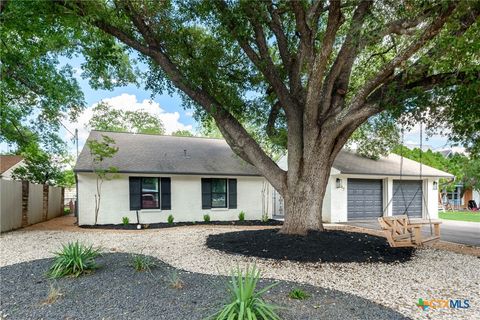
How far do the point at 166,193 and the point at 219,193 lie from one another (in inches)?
98.8

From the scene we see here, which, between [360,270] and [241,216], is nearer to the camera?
[360,270]

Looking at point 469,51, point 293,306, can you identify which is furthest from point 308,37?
point 293,306

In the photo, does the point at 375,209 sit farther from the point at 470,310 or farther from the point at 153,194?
the point at 470,310

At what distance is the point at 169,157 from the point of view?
47.4ft

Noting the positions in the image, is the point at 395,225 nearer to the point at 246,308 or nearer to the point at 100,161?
the point at 246,308

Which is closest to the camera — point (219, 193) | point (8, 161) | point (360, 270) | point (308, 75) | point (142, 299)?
point (142, 299)

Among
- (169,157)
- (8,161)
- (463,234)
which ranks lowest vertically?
(463,234)

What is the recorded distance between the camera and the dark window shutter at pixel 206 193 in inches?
558

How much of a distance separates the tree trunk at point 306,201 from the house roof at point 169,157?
6.34 meters

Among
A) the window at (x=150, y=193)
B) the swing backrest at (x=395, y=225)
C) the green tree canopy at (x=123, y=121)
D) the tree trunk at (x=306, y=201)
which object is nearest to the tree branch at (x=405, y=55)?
the tree trunk at (x=306, y=201)

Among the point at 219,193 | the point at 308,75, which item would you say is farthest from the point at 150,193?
the point at 308,75

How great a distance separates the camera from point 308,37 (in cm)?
737

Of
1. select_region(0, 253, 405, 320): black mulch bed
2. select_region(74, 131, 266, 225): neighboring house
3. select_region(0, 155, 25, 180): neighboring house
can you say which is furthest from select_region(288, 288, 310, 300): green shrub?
select_region(0, 155, 25, 180): neighboring house

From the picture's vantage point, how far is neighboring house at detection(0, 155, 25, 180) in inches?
839
